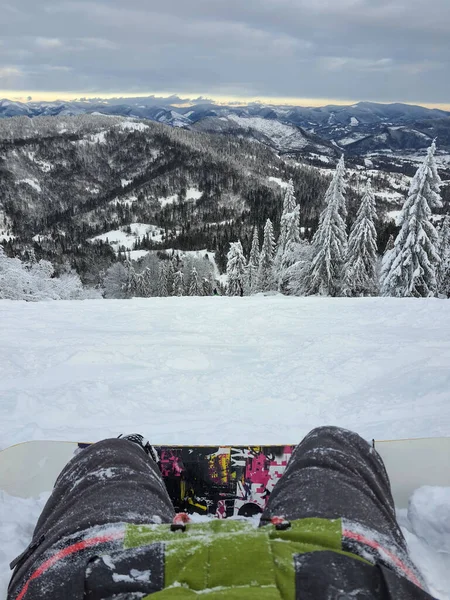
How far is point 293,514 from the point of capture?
1.41 m

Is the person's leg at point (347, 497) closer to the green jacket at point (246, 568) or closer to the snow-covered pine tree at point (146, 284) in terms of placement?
the green jacket at point (246, 568)

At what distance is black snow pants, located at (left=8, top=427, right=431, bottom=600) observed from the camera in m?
1.05

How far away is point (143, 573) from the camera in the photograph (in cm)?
106

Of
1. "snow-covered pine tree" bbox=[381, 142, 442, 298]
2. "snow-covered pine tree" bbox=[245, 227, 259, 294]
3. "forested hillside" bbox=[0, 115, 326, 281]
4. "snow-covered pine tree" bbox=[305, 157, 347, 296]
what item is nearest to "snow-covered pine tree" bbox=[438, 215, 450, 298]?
"snow-covered pine tree" bbox=[381, 142, 442, 298]

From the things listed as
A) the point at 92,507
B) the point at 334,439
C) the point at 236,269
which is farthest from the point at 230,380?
the point at 236,269

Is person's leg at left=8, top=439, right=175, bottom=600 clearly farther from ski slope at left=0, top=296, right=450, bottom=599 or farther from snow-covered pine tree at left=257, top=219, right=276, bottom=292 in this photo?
snow-covered pine tree at left=257, top=219, right=276, bottom=292

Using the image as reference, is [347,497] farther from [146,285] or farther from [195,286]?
[146,285]

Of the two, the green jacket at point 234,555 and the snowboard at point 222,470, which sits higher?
the green jacket at point 234,555

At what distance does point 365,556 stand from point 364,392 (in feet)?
13.4

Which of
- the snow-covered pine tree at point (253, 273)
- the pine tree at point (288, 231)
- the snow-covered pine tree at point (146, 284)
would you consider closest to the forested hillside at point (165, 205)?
the snow-covered pine tree at point (146, 284)

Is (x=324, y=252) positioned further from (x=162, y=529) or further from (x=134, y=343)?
(x=162, y=529)

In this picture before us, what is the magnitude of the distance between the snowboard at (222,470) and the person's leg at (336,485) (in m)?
0.96

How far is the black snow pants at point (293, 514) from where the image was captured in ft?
3.44

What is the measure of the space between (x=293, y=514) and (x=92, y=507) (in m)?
0.77
